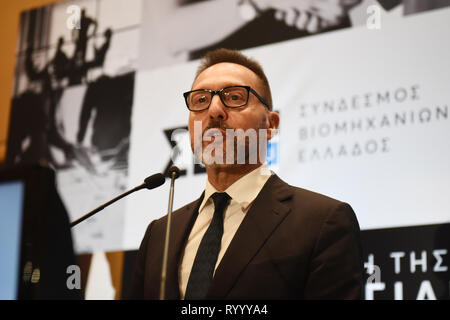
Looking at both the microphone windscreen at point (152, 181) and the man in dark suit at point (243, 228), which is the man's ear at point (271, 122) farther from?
the microphone windscreen at point (152, 181)

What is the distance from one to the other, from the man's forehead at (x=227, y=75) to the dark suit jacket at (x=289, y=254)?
1.44ft

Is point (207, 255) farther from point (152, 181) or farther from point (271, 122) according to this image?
point (271, 122)

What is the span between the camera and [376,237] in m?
2.82

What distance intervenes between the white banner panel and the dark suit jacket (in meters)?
0.86

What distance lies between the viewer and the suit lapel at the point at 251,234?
6.04ft

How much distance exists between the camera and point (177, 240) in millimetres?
2141

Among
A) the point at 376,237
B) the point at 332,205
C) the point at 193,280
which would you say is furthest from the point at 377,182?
the point at 193,280

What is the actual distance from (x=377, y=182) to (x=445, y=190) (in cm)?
29

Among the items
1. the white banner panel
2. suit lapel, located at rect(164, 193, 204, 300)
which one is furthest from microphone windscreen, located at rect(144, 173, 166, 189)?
the white banner panel

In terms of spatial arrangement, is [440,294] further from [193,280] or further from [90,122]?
[90,122]

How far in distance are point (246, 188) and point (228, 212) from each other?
0.35 ft

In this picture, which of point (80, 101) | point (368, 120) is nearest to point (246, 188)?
point (368, 120)

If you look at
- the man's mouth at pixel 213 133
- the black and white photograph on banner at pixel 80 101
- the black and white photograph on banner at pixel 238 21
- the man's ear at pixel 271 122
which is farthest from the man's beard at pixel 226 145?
the black and white photograph on banner at pixel 80 101
